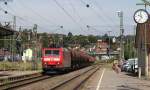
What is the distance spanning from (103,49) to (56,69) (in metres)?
147

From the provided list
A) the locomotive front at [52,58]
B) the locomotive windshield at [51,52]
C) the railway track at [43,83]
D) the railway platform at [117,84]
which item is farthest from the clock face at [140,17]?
the locomotive windshield at [51,52]

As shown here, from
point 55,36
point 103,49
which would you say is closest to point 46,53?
point 55,36

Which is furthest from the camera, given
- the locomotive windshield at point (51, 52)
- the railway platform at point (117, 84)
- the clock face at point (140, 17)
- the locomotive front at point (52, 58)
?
the locomotive windshield at point (51, 52)

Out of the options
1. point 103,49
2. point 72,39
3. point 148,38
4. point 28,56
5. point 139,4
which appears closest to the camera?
point 139,4

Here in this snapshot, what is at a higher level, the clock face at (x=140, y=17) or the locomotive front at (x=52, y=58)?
the clock face at (x=140, y=17)

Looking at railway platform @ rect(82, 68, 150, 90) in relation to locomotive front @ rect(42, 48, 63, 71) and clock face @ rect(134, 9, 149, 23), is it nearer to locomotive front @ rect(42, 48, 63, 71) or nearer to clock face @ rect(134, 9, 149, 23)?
clock face @ rect(134, 9, 149, 23)

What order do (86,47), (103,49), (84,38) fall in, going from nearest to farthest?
(84,38), (86,47), (103,49)

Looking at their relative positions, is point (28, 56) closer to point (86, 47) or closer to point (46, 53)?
point (46, 53)

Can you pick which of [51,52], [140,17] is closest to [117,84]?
[140,17]

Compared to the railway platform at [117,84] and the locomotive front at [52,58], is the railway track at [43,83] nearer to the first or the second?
the railway platform at [117,84]

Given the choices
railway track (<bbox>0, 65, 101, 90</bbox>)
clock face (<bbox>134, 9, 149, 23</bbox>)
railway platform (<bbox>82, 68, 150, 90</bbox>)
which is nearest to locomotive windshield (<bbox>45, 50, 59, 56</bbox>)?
railway track (<bbox>0, 65, 101, 90</bbox>)

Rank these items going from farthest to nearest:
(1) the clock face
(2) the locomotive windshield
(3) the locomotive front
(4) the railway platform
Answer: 1. (2) the locomotive windshield
2. (3) the locomotive front
3. (1) the clock face
4. (4) the railway platform

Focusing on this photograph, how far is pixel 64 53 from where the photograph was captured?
49219mm

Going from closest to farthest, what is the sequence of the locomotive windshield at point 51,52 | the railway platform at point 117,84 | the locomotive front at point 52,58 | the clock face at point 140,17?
the railway platform at point 117,84 < the clock face at point 140,17 < the locomotive front at point 52,58 < the locomotive windshield at point 51,52
